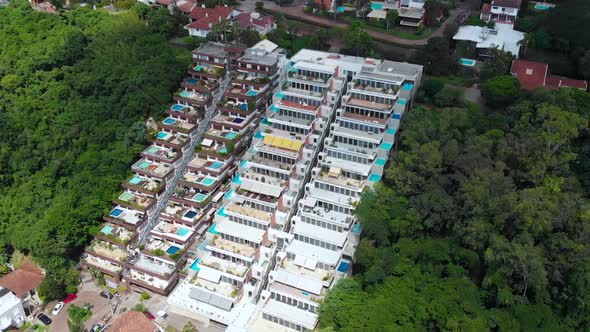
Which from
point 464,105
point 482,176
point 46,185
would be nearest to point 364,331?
point 482,176

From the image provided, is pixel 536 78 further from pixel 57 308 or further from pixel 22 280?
pixel 22 280

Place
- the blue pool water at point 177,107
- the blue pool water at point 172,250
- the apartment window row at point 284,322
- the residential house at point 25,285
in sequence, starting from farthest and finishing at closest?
1. the blue pool water at point 177,107
2. the residential house at point 25,285
3. the blue pool water at point 172,250
4. the apartment window row at point 284,322

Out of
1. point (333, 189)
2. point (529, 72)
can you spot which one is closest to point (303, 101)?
point (333, 189)

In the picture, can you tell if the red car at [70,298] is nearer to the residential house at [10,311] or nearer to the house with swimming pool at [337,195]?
the residential house at [10,311]

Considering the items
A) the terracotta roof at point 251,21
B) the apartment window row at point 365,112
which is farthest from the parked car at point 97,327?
the terracotta roof at point 251,21

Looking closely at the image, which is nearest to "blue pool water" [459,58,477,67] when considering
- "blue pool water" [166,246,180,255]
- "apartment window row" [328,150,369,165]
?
"apartment window row" [328,150,369,165]

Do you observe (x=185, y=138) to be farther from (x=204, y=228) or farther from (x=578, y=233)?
(x=578, y=233)
